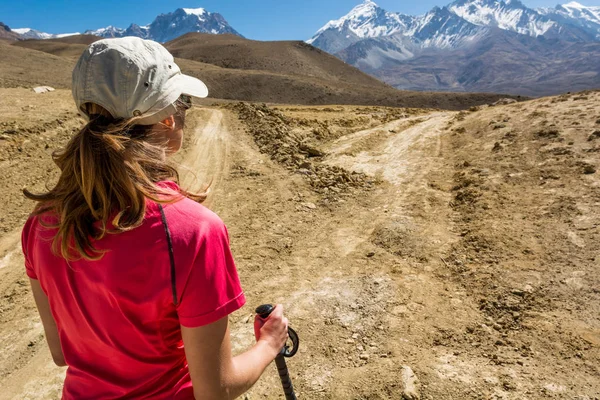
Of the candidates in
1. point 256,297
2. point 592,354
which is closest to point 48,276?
point 256,297

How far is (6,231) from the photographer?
769cm

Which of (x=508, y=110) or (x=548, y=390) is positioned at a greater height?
(x=508, y=110)

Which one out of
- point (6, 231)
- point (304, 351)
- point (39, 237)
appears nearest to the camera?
point (39, 237)

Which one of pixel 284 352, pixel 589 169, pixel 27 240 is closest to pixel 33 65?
pixel 589 169

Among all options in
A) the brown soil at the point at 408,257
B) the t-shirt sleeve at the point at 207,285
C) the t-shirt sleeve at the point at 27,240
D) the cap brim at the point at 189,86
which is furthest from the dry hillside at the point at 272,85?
the t-shirt sleeve at the point at 207,285

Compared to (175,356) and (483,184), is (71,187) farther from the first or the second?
(483,184)

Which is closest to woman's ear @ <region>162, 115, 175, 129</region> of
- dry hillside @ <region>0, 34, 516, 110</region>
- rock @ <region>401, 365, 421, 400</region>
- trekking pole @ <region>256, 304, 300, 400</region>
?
trekking pole @ <region>256, 304, 300, 400</region>

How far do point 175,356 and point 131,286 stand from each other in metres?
0.40

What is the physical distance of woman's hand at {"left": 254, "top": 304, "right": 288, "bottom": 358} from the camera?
1707 millimetres

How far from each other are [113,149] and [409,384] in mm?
3622

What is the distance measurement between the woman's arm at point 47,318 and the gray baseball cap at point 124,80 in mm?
888

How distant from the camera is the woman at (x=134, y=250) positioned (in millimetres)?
1246

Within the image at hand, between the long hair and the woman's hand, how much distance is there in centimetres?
77

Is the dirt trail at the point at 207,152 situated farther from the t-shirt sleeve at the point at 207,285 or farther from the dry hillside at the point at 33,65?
the dry hillside at the point at 33,65
